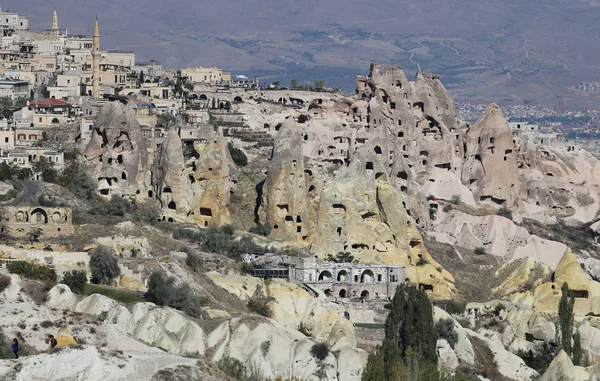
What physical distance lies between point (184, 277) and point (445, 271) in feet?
58.3

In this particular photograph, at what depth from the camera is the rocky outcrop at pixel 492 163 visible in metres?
99.4

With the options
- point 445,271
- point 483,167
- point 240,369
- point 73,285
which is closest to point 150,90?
point 483,167

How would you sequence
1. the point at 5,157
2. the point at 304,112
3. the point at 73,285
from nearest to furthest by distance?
1. the point at 73,285
2. the point at 5,157
3. the point at 304,112

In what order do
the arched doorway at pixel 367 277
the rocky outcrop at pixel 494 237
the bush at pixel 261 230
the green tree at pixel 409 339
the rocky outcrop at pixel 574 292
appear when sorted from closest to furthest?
the green tree at pixel 409 339 < the rocky outcrop at pixel 574 292 < the arched doorway at pixel 367 277 < the bush at pixel 261 230 < the rocky outcrop at pixel 494 237

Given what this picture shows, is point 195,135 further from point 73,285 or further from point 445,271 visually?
point 73,285

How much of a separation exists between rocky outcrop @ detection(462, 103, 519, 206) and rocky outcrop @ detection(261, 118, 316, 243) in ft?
62.7

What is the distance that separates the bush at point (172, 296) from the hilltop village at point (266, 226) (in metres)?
0.11

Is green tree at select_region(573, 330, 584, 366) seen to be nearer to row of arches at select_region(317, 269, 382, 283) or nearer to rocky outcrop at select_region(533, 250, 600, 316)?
rocky outcrop at select_region(533, 250, 600, 316)

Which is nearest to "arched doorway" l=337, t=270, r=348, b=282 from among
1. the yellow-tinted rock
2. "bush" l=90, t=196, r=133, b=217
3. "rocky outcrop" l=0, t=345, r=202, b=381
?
"bush" l=90, t=196, r=133, b=217

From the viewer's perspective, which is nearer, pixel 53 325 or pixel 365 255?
pixel 53 325

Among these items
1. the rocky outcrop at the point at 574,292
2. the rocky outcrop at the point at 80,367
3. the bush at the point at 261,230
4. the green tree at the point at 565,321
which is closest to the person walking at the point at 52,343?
the rocky outcrop at the point at 80,367

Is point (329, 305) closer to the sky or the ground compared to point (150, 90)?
closer to the ground

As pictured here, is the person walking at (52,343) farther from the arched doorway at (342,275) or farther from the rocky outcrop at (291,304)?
the arched doorway at (342,275)

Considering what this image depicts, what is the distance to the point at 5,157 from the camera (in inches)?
3221
